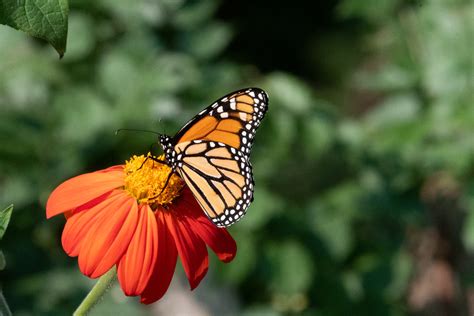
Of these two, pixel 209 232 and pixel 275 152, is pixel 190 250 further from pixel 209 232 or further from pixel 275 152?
pixel 275 152

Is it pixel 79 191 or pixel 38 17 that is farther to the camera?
pixel 79 191

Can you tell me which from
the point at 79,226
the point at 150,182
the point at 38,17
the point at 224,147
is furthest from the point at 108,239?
the point at 224,147

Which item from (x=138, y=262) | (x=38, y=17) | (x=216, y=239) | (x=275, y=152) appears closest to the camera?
(x=38, y=17)

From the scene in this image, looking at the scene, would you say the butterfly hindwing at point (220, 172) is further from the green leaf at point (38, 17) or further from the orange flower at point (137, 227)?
the green leaf at point (38, 17)

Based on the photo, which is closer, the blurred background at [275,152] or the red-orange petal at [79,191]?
the red-orange petal at [79,191]

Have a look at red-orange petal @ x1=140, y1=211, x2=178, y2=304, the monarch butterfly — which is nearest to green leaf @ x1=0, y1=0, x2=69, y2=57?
red-orange petal @ x1=140, y1=211, x2=178, y2=304

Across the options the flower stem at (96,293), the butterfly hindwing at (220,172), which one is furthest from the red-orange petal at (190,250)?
the butterfly hindwing at (220,172)

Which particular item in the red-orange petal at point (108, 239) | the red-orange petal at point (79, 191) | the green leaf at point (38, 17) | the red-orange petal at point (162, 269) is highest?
the green leaf at point (38, 17)
